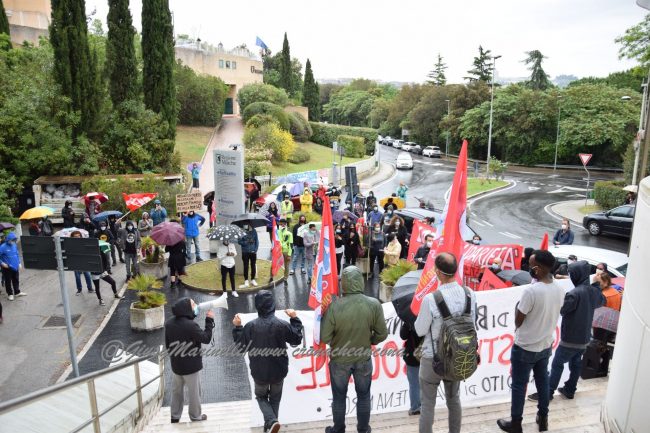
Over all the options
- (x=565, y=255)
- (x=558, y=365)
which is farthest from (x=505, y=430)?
(x=565, y=255)

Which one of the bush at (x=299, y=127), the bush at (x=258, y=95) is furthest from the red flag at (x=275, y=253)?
the bush at (x=258, y=95)

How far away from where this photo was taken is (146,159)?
25.8 m

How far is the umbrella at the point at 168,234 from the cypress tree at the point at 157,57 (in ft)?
54.5

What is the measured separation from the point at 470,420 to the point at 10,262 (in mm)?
10958

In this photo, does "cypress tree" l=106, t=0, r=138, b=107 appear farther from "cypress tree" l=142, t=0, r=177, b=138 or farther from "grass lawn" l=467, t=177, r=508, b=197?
"grass lawn" l=467, t=177, r=508, b=197

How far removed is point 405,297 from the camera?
19.4 feet

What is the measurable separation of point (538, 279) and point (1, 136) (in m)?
22.2

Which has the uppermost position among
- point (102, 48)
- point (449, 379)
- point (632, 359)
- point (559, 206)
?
point (102, 48)

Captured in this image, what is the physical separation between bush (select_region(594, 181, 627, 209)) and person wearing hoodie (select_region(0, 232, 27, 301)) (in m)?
25.9

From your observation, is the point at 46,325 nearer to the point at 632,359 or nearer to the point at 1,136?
the point at 632,359

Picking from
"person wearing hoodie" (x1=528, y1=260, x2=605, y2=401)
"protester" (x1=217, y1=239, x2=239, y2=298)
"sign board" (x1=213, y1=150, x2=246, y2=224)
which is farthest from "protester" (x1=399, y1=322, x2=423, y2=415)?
"sign board" (x1=213, y1=150, x2=246, y2=224)

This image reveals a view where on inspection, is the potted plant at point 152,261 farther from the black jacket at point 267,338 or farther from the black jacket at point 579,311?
the black jacket at point 579,311

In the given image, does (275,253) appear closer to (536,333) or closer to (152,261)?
(152,261)

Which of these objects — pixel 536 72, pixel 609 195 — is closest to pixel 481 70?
pixel 536 72
